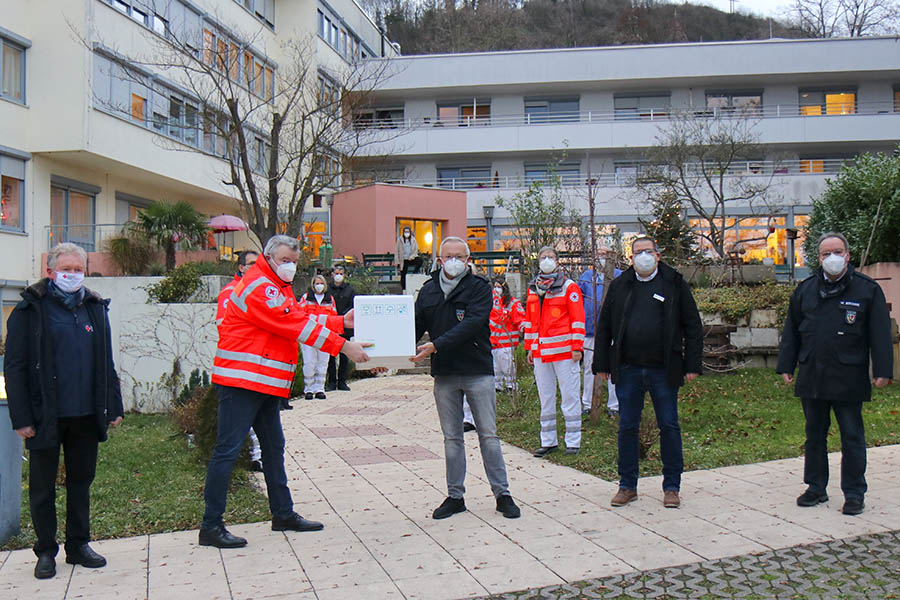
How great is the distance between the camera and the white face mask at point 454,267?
20.8 ft

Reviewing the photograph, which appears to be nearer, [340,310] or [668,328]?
[668,328]

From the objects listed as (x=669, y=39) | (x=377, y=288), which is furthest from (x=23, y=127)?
(x=669, y=39)

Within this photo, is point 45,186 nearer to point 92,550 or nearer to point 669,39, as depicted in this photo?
point 92,550

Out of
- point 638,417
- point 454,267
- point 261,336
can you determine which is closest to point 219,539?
point 261,336

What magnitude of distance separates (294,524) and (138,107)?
20973 millimetres

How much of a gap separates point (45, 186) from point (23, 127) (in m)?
1.61

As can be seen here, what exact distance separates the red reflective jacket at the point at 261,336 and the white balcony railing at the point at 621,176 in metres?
31.5

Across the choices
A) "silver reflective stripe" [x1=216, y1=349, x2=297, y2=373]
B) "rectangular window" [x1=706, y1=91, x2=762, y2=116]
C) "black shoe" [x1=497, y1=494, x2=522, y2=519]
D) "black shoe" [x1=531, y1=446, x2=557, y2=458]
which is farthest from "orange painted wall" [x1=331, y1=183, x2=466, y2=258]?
"silver reflective stripe" [x1=216, y1=349, x2=297, y2=373]

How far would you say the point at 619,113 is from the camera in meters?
39.7

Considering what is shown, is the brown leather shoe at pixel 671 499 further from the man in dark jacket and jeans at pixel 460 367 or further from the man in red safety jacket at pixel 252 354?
the man in red safety jacket at pixel 252 354

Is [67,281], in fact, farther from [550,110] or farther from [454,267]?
[550,110]

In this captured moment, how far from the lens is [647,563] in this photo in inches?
201

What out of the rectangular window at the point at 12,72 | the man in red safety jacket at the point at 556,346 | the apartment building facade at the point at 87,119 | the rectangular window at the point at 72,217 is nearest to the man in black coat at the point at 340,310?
the man in red safety jacket at the point at 556,346

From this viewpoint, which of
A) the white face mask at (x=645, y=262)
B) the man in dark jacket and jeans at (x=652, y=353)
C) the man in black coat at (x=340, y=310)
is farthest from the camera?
the man in black coat at (x=340, y=310)
